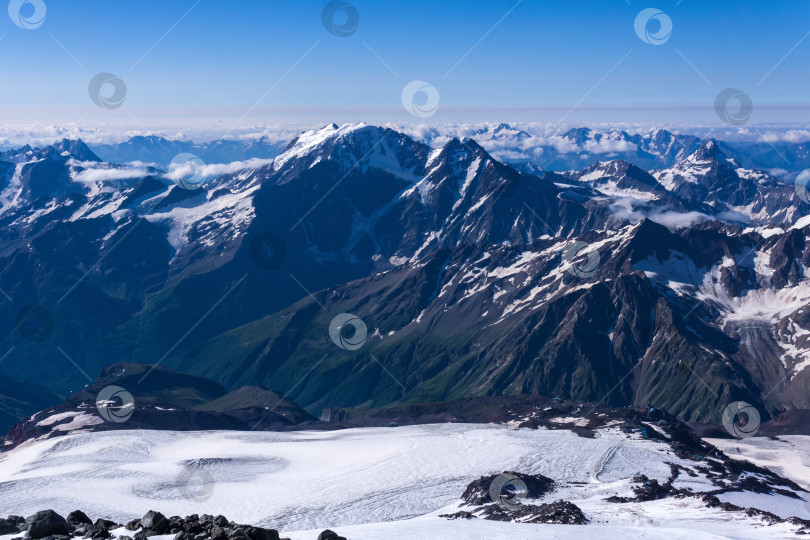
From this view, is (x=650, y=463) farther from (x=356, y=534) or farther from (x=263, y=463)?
(x=356, y=534)

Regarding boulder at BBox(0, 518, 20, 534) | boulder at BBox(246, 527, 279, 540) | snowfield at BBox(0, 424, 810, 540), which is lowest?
snowfield at BBox(0, 424, 810, 540)

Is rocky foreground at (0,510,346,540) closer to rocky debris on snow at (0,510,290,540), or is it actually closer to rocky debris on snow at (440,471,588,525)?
rocky debris on snow at (0,510,290,540)

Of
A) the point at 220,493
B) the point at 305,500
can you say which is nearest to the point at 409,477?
the point at 305,500

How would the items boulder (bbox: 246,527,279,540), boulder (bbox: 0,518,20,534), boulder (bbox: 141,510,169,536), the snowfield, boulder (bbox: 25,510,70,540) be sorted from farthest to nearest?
the snowfield, boulder (bbox: 0,518,20,534), boulder (bbox: 141,510,169,536), boulder (bbox: 25,510,70,540), boulder (bbox: 246,527,279,540)

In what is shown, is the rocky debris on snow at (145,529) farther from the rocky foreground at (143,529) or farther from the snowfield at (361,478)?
the snowfield at (361,478)

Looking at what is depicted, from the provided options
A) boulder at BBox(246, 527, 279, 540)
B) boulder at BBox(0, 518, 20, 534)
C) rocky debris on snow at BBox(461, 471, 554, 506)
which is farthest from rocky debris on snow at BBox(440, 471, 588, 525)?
boulder at BBox(0, 518, 20, 534)

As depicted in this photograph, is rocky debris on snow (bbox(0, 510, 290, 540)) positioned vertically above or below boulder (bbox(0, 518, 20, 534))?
above

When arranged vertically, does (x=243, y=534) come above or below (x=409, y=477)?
above

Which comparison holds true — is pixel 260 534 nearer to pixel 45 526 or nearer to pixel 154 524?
pixel 154 524
